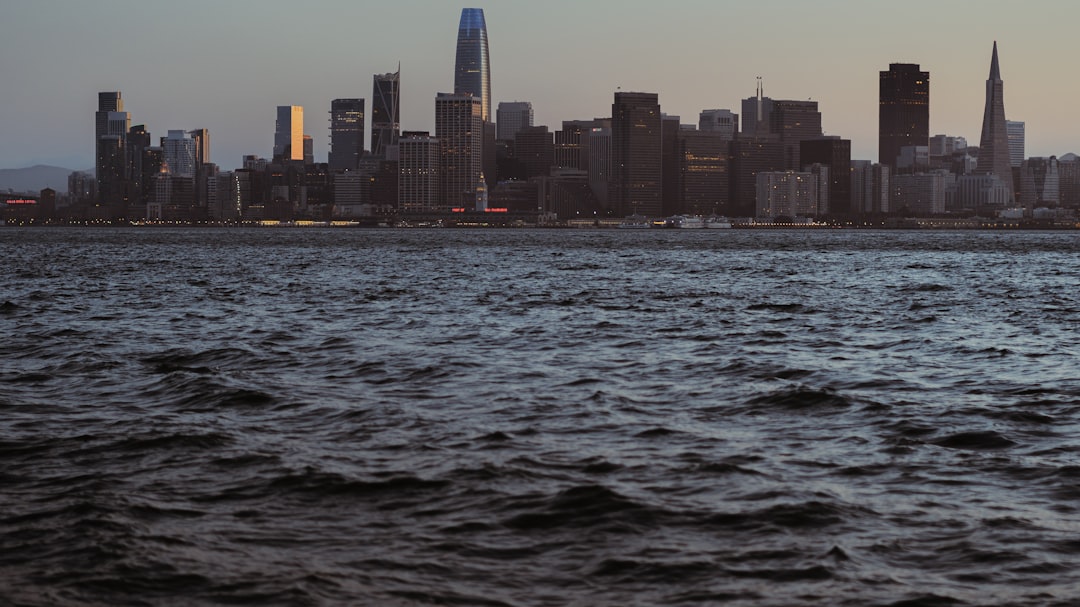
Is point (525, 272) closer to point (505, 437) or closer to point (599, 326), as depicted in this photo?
point (599, 326)

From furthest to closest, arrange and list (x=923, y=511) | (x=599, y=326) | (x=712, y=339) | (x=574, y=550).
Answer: (x=599, y=326) → (x=712, y=339) → (x=923, y=511) → (x=574, y=550)

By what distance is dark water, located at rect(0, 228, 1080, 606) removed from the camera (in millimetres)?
13875

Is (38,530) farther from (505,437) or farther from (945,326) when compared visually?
(945,326)

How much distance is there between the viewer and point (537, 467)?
64.7 ft

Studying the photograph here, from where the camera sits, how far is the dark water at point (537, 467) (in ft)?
45.5

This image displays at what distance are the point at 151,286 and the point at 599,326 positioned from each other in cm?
4207

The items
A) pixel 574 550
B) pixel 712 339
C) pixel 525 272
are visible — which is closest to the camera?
pixel 574 550

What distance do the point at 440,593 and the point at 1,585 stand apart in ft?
15.4

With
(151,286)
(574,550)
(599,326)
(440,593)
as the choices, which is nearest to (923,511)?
(574,550)

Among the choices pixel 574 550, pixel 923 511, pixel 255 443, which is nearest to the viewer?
pixel 574 550

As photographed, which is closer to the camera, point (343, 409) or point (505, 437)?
point (505, 437)

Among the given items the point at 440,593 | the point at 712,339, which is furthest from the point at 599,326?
the point at 440,593

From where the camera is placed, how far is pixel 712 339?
42.6 meters

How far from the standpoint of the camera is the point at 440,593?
520 inches
